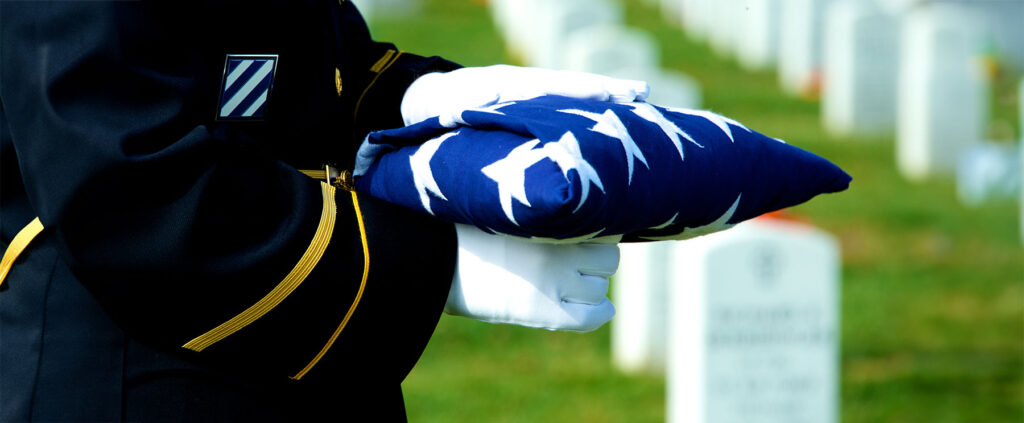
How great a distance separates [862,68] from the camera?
9.18 metres

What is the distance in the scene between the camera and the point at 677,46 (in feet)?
43.4

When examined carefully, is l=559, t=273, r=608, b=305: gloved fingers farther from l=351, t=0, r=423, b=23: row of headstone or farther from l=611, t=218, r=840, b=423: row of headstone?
l=351, t=0, r=423, b=23: row of headstone

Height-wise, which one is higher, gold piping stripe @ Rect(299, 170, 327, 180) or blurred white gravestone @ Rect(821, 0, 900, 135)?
gold piping stripe @ Rect(299, 170, 327, 180)

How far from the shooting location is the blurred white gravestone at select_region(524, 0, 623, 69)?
Answer: 9.89 m

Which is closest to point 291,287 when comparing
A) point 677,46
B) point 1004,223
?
point 1004,223

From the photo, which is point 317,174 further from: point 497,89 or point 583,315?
point 583,315

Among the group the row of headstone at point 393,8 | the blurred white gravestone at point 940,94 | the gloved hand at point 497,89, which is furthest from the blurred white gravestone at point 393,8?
the gloved hand at point 497,89

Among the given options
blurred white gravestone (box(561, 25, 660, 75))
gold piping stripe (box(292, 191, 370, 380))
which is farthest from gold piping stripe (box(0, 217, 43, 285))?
blurred white gravestone (box(561, 25, 660, 75))

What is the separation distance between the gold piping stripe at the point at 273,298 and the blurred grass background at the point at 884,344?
124 inches

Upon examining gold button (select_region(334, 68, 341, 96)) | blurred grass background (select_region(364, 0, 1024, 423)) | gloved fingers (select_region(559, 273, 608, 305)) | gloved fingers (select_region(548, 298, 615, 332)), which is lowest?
blurred grass background (select_region(364, 0, 1024, 423))

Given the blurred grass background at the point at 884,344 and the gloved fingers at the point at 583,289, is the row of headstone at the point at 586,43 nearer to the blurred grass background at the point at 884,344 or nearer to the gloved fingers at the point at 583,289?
the blurred grass background at the point at 884,344

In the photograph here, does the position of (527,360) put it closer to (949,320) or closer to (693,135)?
(949,320)

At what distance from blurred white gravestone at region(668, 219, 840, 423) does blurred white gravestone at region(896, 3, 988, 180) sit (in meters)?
4.39

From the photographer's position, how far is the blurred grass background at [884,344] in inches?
182
